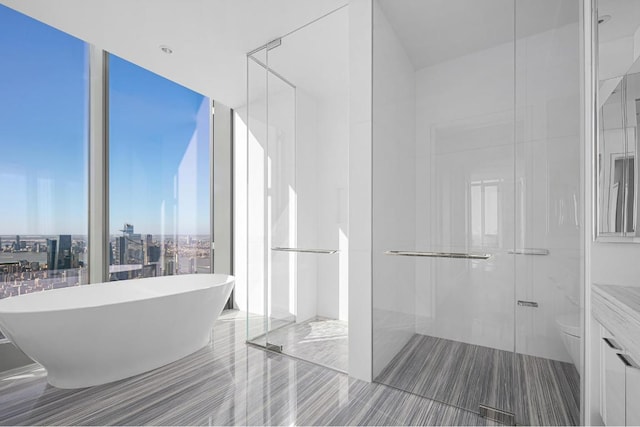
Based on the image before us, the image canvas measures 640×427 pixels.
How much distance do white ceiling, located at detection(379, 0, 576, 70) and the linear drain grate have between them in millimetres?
2081

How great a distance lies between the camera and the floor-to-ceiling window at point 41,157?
2611 millimetres

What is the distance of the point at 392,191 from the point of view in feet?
7.04

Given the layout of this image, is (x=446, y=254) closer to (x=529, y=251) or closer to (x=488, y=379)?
(x=529, y=251)

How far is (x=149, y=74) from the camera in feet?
12.0

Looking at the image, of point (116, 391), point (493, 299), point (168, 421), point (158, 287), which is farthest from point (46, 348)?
point (493, 299)

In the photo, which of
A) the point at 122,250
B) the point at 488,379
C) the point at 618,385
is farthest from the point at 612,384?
the point at 122,250

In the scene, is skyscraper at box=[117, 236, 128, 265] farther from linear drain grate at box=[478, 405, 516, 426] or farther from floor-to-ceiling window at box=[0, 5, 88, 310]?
linear drain grate at box=[478, 405, 516, 426]

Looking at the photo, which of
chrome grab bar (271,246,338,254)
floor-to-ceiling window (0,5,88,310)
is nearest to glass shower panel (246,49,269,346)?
chrome grab bar (271,246,338,254)

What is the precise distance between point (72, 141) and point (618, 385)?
4.24m

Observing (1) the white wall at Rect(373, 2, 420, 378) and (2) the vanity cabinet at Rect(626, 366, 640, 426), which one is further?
(1) the white wall at Rect(373, 2, 420, 378)

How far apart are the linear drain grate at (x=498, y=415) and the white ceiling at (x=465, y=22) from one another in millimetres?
2081

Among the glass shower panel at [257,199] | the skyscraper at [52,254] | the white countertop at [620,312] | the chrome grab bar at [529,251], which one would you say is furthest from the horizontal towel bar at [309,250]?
the skyscraper at [52,254]

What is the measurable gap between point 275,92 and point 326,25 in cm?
74

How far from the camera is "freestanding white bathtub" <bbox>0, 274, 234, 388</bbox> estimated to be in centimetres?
195
